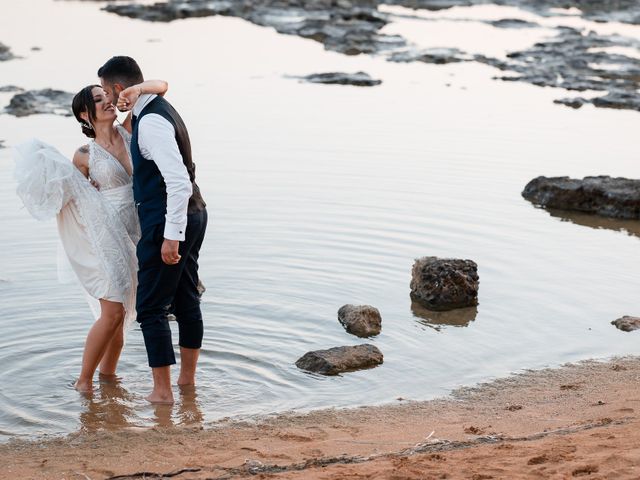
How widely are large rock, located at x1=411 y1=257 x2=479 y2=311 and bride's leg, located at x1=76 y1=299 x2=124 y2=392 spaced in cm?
291

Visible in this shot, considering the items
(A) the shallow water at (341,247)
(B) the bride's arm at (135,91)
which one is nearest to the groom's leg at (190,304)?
(A) the shallow water at (341,247)

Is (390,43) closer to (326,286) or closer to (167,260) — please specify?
(326,286)

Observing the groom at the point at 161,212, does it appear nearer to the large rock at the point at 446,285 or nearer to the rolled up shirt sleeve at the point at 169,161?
the rolled up shirt sleeve at the point at 169,161

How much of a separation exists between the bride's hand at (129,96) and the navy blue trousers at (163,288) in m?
0.67

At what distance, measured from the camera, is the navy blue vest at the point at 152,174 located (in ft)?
18.7

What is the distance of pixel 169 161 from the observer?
559 cm

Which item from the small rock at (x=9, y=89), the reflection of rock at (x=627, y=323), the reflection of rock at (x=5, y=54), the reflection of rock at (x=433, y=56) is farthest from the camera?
the reflection of rock at (x=433, y=56)

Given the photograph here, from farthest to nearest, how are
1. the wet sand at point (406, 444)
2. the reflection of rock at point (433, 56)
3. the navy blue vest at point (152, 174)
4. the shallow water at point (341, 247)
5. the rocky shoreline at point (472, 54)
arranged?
1. the reflection of rock at point (433, 56)
2. the rocky shoreline at point (472, 54)
3. the shallow water at point (341, 247)
4. the navy blue vest at point (152, 174)
5. the wet sand at point (406, 444)

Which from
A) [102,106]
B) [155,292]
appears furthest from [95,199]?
[155,292]

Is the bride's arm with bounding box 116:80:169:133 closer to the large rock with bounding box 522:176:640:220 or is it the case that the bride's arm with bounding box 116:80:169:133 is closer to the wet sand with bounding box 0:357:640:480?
the wet sand with bounding box 0:357:640:480

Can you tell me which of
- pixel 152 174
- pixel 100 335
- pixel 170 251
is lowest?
pixel 100 335

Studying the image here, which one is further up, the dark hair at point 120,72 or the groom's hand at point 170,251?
the dark hair at point 120,72

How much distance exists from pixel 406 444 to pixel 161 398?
5.25ft

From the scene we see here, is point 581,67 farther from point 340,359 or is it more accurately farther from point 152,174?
point 152,174
